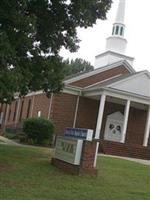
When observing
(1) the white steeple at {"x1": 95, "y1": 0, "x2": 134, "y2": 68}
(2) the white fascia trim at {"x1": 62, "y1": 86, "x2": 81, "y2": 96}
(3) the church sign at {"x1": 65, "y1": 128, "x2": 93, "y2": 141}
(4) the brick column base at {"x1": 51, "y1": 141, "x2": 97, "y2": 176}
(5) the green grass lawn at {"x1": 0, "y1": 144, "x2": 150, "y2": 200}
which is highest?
(1) the white steeple at {"x1": 95, "y1": 0, "x2": 134, "y2": 68}

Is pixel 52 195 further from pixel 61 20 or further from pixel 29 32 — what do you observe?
pixel 61 20

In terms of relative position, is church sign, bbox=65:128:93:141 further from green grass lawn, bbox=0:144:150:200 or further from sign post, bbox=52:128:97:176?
green grass lawn, bbox=0:144:150:200

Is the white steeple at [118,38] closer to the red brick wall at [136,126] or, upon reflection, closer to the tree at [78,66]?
the red brick wall at [136,126]

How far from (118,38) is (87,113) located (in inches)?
544

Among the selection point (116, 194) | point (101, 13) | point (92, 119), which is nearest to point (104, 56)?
point (92, 119)

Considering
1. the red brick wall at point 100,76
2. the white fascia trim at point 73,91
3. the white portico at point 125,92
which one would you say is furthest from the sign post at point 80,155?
the red brick wall at point 100,76

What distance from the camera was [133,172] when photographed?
17.3 m

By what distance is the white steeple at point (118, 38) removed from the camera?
4912 centimetres

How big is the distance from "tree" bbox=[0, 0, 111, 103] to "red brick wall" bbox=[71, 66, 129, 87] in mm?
17459

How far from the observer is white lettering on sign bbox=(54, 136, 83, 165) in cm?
1521

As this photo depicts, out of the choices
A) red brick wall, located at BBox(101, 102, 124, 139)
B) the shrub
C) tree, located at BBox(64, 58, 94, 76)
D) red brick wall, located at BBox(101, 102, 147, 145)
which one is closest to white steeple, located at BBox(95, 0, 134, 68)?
red brick wall, located at BBox(101, 102, 147, 145)

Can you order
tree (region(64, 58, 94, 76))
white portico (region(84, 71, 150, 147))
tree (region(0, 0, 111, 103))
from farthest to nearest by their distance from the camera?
1. tree (region(64, 58, 94, 76))
2. white portico (region(84, 71, 150, 147))
3. tree (region(0, 0, 111, 103))

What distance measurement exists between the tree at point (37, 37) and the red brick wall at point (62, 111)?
16099 mm

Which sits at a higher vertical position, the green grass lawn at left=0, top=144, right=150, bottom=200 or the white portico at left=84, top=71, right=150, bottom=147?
the white portico at left=84, top=71, right=150, bottom=147
